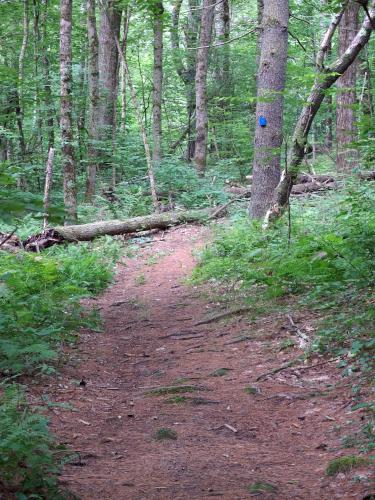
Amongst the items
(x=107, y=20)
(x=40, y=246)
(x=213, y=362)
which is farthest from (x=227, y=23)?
(x=213, y=362)

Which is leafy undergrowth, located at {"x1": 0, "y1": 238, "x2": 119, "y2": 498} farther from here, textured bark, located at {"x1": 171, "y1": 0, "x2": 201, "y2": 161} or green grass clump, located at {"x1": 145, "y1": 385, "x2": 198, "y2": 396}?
textured bark, located at {"x1": 171, "y1": 0, "x2": 201, "y2": 161}

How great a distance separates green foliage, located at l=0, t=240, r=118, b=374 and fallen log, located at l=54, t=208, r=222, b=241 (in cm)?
129

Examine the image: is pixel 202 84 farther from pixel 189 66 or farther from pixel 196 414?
pixel 196 414

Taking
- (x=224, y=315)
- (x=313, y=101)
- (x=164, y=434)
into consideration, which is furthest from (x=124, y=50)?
(x=164, y=434)

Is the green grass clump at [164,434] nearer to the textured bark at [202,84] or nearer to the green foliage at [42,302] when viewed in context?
the green foliage at [42,302]

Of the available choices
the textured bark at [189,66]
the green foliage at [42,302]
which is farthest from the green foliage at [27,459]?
the textured bark at [189,66]

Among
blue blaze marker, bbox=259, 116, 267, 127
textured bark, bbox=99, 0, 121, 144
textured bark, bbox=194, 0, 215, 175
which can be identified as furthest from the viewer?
textured bark, bbox=194, 0, 215, 175

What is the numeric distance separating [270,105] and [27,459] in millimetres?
A: 9898

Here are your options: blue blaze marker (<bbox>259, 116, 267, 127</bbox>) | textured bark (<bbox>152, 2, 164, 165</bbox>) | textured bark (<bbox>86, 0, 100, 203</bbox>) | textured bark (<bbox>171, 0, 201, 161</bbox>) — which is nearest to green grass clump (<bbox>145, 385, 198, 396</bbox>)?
blue blaze marker (<bbox>259, 116, 267, 127</bbox>)

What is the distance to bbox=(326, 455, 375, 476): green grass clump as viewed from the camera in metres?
3.33

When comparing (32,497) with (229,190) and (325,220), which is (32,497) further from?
(229,190)

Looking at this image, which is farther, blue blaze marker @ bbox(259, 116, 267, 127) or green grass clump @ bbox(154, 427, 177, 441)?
blue blaze marker @ bbox(259, 116, 267, 127)

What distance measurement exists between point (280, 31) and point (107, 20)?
10.9 m

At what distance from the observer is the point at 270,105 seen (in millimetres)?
11656
